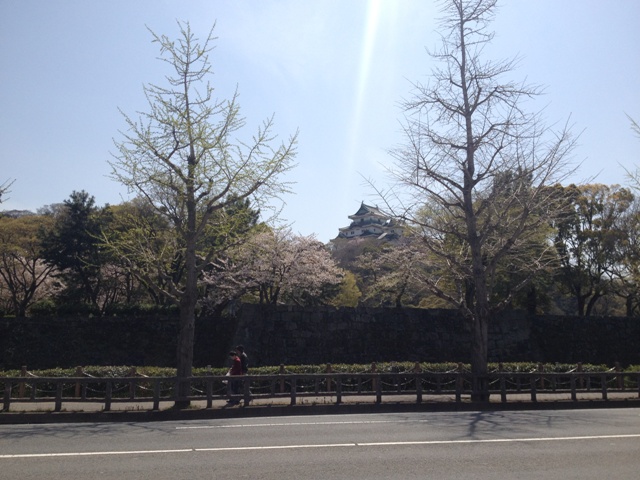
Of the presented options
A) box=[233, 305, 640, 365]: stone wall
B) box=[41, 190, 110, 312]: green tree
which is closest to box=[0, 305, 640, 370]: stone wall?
box=[233, 305, 640, 365]: stone wall

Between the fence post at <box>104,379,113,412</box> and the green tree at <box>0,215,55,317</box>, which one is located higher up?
the green tree at <box>0,215,55,317</box>

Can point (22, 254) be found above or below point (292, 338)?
above

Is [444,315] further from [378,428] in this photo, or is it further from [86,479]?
[86,479]

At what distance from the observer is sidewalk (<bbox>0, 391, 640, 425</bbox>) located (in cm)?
1412

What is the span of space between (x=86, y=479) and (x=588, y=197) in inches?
1503

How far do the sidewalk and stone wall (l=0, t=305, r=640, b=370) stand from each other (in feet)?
31.8

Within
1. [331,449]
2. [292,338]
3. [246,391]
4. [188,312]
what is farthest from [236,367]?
[292,338]

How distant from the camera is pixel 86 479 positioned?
7266 millimetres

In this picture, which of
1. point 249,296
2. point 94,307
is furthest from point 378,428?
point 249,296

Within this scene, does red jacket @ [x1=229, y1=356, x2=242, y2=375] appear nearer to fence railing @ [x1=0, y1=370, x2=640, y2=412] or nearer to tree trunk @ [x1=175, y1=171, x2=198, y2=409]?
fence railing @ [x1=0, y1=370, x2=640, y2=412]

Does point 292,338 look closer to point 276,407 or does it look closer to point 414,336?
point 414,336

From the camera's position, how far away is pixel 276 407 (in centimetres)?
1533

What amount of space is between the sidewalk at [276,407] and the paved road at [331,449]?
1.05 meters

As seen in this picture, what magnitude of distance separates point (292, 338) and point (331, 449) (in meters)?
18.5
